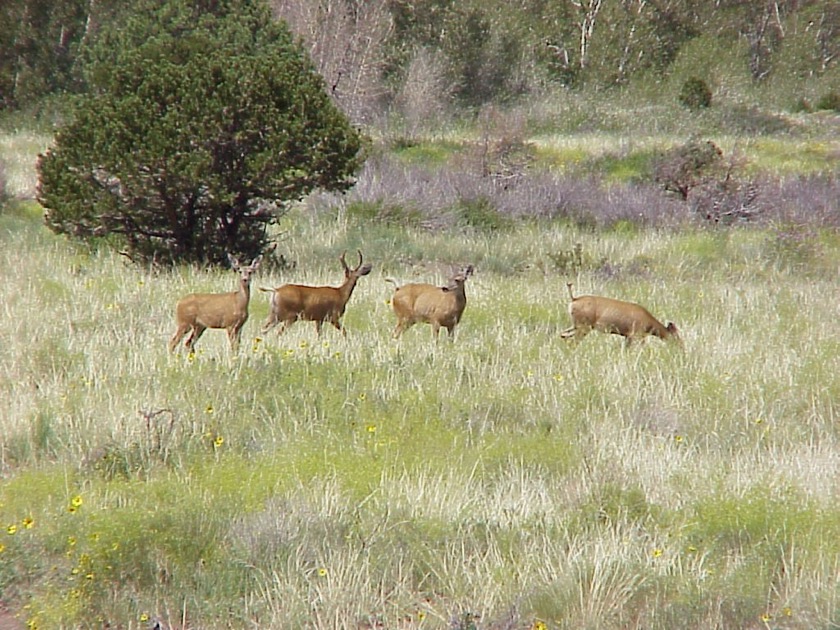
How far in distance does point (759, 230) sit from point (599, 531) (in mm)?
15463

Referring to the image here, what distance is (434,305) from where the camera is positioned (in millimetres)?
9133

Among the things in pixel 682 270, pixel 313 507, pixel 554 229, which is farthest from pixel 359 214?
pixel 313 507

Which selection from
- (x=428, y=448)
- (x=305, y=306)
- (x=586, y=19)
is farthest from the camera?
(x=586, y=19)

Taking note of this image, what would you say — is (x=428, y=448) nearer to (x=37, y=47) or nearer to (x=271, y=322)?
(x=271, y=322)

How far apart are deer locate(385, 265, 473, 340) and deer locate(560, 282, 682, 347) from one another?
0.97 m

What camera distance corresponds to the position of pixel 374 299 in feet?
37.2

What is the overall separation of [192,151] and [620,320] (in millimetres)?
6094

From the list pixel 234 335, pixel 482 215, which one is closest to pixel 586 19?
pixel 482 215

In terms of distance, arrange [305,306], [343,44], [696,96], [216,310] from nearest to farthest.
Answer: [216,310], [305,306], [343,44], [696,96]

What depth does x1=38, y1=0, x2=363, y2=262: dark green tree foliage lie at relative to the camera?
12773 mm

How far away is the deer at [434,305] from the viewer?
902 cm

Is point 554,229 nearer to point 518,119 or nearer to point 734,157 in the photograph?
point 734,157

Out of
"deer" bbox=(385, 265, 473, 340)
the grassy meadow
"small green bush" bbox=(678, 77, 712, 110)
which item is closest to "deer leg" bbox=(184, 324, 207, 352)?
the grassy meadow

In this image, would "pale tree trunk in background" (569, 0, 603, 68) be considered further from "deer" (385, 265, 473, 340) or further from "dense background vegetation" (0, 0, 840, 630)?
"deer" (385, 265, 473, 340)
